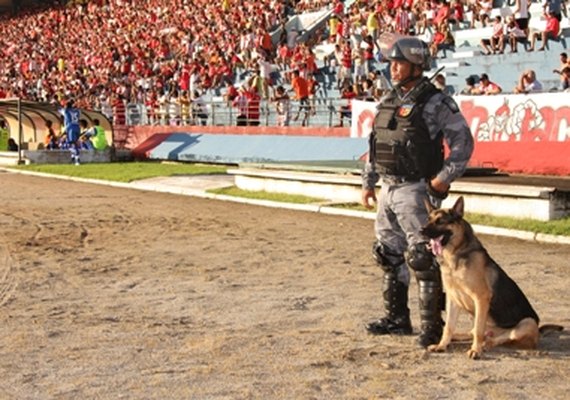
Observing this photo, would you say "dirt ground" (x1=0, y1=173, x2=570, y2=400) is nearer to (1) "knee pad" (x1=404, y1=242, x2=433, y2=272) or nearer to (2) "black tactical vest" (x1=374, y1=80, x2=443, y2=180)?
(1) "knee pad" (x1=404, y1=242, x2=433, y2=272)

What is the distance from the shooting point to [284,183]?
18.5m

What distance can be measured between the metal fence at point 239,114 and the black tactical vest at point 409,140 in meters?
17.6

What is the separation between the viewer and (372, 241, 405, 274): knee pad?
682 cm

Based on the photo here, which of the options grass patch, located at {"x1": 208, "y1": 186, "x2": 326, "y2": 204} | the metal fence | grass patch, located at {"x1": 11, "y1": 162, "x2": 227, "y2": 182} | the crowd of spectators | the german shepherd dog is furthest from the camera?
the crowd of spectators

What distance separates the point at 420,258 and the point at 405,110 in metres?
0.96

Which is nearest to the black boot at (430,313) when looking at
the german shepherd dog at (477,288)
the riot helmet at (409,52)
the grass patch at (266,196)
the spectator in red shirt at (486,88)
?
the german shepherd dog at (477,288)

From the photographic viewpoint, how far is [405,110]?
6469mm

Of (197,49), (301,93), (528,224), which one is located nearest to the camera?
(528,224)

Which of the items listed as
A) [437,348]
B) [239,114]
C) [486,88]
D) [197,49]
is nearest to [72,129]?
[239,114]

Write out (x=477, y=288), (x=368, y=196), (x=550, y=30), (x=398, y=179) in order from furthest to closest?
1. (x=550, y=30)
2. (x=368, y=196)
3. (x=398, y=179)
4. (x=477, y=288)

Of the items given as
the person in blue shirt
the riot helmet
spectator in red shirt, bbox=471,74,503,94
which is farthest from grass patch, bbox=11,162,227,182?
the riot helmet

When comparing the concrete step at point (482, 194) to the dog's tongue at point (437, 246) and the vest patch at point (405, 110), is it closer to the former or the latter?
the vest patch at point (405, 110)

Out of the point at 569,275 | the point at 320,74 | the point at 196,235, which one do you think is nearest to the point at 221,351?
the point at 569,275

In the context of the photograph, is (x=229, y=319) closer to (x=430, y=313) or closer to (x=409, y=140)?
(x=430, y=313)
